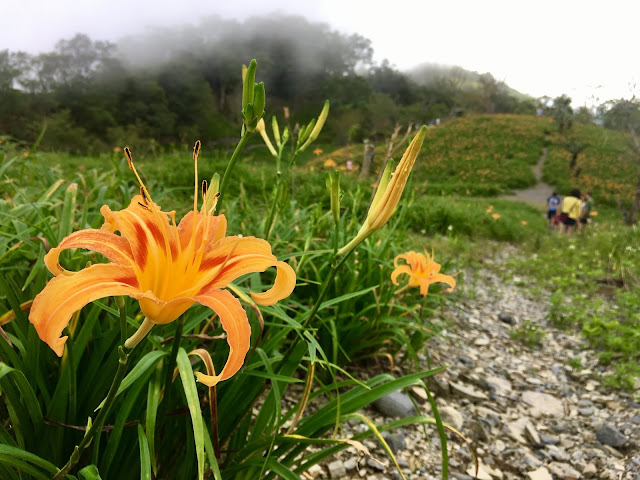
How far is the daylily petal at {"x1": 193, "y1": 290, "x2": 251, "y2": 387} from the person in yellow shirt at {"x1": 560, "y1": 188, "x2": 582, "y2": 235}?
10.4m

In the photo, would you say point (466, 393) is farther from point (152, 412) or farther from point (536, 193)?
point (536, 193)

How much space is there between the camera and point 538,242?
734 cm

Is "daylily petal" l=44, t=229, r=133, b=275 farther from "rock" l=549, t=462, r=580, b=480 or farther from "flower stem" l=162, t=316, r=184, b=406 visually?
"rock" l=549, t=462, r=580, b=480

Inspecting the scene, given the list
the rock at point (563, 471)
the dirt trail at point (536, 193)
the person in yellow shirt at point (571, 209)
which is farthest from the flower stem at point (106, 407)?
the dirt trail at point (536, 193)

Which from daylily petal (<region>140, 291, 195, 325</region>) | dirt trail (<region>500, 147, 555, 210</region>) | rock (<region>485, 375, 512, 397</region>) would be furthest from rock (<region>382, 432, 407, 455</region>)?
dirt trail (<region>500, 147, 555, 210</region>)

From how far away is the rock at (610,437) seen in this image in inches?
77.0

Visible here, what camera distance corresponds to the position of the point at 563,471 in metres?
1.78

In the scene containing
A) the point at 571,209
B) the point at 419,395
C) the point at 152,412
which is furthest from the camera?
the point at 571,209

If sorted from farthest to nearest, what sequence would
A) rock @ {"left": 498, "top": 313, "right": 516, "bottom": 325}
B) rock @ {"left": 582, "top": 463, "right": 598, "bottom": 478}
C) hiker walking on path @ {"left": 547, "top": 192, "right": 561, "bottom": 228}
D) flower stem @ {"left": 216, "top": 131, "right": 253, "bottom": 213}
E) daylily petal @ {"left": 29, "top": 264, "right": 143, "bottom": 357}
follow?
hiker walking on path @ {"left": 547, "top": 192, "right": 561, "bottom": 228} < rock @ {"left": 498, "top": 313, "right": 516, "bottom": 325} < rock @ {"left": 582, "top": 463, "right": 598, "bottom": 478} < flower stem @ {"left": 216, "top": 131, "right": 253, "bottom": 213} < daylily petal @ {"left": 29, "top": 264, "right": 143, "bottom": 357}

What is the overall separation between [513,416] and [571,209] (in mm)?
8755

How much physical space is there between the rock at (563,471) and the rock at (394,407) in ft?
2.05

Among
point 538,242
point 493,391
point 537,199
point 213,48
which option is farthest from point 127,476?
point 213,48

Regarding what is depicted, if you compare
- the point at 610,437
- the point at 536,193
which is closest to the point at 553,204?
the point at 536,193

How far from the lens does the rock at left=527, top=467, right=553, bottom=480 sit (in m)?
1.71
